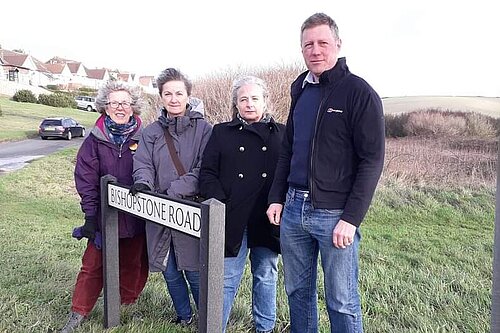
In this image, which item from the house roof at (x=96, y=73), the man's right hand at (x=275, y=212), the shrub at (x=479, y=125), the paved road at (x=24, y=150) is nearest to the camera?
the man's right hand at (x=275, y=212)

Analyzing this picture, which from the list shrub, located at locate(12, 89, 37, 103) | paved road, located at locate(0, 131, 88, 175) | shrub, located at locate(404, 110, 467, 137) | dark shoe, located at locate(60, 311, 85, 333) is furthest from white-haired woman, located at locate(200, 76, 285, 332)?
shrub, located at locate(12, 89, 37, 103)

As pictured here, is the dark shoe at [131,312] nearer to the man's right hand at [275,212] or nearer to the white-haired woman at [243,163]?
the white-haired woman at [243,163]

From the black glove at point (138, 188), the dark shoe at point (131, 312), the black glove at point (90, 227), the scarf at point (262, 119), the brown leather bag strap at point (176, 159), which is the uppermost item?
the scarf at point (262, 119)

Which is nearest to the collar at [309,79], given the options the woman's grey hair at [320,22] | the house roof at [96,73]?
the woman's grey hair at [320,22]

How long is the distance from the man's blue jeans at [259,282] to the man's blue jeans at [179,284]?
0.77ft

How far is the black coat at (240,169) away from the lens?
296 centimetres

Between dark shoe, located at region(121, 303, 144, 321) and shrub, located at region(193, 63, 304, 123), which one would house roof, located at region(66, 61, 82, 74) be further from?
dark shoe, located at region(121, 303, 144, 321)

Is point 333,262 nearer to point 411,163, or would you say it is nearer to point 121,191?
point 121,191

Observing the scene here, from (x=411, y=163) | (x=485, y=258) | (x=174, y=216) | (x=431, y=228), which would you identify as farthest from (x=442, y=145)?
(x=174, y=216)

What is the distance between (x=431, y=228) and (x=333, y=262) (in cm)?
543

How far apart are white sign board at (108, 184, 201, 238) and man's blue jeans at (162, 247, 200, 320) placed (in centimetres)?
46

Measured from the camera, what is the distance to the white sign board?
2453 millimetres

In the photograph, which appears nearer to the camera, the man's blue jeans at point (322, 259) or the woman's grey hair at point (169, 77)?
the man's blue jeans at point (322, 259)

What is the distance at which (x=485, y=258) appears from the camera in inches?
218
